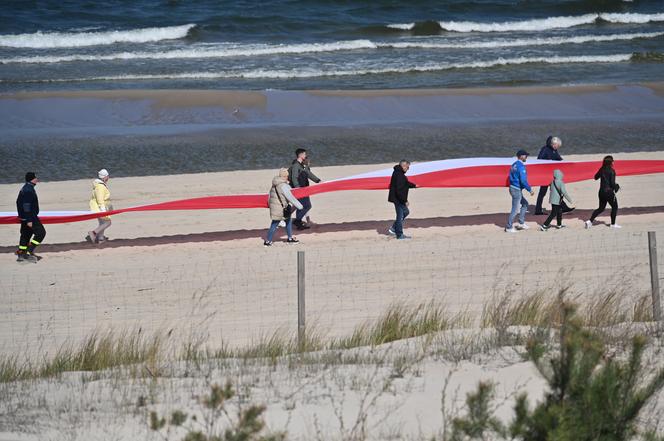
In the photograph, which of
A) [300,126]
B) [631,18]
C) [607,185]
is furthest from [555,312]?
[631,18]

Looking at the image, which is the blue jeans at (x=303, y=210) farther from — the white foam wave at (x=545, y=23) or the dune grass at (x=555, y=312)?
the white foam wave at (x=545, y=23)

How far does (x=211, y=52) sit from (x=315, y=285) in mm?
27008

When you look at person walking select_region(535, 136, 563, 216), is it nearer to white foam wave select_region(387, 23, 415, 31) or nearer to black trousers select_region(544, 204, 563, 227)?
black trousers select_region(544, 204, 563, 227)

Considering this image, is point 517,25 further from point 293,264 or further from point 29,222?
point 29,222

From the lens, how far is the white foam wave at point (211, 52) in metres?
37.3

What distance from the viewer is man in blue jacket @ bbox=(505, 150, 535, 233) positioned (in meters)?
15.2

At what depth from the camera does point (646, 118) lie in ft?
83.3

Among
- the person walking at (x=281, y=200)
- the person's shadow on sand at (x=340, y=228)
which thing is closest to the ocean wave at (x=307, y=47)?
the person's shadow on sand at (x=340, y=228)

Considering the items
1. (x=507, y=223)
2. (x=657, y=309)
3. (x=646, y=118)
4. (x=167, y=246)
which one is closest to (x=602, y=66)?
(x=646, y=118)

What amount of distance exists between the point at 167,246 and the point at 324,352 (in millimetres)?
6470

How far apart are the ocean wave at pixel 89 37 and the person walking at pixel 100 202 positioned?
1055 inches

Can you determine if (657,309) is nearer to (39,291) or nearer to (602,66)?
(39,291)

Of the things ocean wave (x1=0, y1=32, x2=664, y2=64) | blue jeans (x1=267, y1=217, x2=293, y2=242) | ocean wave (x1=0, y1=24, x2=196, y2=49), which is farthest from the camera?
ocean wave (x1=0, y1=24, x2=196, y2=49)

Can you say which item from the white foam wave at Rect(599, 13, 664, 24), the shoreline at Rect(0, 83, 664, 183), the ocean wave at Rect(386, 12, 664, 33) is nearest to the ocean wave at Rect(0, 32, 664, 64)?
the ocean wave at Rect(386, 12, 664, 33)
